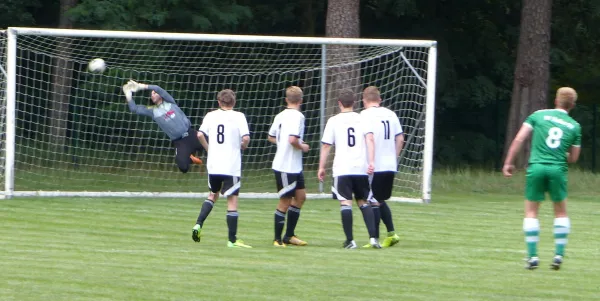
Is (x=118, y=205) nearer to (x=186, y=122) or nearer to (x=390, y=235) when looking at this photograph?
(x=186, y=122)

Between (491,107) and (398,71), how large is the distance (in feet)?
38.6

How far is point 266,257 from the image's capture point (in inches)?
438

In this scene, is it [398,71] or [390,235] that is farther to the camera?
[398,71]

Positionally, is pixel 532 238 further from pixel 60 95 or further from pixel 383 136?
pixel 60 95

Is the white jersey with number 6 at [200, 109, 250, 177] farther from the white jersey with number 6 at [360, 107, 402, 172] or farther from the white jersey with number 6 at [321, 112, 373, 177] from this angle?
the white jersey with number 6 at [360, 107, 402, 172]

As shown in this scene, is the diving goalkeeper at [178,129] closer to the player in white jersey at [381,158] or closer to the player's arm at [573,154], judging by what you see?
the player in white jersey at [381,158]

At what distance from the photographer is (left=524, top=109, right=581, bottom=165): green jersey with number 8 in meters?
10.1

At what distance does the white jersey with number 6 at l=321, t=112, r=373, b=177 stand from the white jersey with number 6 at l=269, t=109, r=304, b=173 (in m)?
0.36

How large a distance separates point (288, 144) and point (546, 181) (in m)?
3.12

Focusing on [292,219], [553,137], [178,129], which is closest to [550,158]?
[553,137]

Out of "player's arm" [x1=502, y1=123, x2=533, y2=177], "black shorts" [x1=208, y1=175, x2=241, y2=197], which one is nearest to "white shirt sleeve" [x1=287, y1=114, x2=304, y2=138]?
"black shorts" [x1=208, y1=175, x2=241, y2=197]

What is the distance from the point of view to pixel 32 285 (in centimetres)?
885

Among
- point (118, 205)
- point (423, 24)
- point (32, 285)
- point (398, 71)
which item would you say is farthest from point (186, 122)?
point (423, 24)

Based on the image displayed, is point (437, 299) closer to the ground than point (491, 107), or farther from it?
closer to the ground
